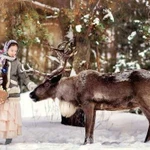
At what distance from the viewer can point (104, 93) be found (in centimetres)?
697

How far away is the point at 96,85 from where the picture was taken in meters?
7.02

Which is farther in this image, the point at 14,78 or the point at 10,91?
the point at 14,78

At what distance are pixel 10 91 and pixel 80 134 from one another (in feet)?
5.97

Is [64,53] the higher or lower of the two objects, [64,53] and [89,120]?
the higher

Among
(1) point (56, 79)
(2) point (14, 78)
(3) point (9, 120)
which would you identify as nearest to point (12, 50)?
(2) point (14, 78)

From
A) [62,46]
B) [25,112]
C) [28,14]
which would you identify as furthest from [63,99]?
[25,112]

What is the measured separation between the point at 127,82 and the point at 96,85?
50cm

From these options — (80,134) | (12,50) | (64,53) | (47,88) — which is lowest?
(80,134)

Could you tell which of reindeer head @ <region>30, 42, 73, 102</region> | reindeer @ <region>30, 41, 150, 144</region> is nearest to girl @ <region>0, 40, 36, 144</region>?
reindeer head @ <region>30, 42, 73, 102</region>

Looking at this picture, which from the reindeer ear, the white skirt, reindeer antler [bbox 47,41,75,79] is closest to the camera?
the white skirt

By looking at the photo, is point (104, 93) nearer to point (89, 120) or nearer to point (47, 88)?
point (89, 120)

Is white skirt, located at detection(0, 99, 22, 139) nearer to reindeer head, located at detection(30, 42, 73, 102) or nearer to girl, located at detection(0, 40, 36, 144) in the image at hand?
girl, located at detection(0, 40, 36, 144)

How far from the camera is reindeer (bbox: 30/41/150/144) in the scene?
687 cm

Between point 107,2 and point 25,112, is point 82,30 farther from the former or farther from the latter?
point 25,112
